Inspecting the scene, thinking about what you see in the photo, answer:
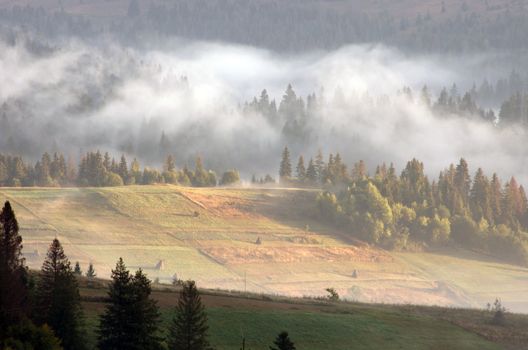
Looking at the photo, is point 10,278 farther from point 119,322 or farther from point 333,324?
point 333,324

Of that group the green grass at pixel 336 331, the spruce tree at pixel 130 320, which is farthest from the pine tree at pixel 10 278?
the green grass at pixel 336 331

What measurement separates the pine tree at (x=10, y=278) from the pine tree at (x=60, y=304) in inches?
63.5

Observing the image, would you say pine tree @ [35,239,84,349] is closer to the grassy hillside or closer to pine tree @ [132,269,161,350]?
the grassy hillside


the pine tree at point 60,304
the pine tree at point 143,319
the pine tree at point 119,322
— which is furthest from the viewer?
the pine tree at point 60,304

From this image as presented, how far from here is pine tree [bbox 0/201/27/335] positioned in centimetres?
7819

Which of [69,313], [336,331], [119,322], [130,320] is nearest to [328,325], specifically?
[336,331]

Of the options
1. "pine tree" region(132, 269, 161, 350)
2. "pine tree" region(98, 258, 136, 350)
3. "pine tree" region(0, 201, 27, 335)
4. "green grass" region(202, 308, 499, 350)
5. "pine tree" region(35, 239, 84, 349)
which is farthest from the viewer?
"green grass" region(202, 308, 499, 350)

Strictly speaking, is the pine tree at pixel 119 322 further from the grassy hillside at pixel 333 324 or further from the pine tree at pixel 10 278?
the grassy hillside at pixel 333 324

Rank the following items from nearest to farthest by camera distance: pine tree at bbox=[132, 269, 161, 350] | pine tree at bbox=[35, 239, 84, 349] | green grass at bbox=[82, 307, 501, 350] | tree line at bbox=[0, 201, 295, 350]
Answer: tree line at bbox=[0, 201, 295, 350], pine tree at bbox=[132, 269, 161, 350], pine tree at bbox=[35, 239, 84, 349], green grass at bbox=[82, 307, 501, 350]

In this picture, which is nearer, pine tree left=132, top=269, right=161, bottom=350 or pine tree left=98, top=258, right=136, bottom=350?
pine tree left=132, top=269, right=161, bottom=350

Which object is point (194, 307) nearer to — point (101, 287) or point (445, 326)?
point (101, 287)

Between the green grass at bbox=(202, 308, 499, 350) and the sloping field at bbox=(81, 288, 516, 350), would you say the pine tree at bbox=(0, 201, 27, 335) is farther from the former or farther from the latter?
the green grass at bbox=(202, 308, 499, 350)

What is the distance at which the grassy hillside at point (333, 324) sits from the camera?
101 m

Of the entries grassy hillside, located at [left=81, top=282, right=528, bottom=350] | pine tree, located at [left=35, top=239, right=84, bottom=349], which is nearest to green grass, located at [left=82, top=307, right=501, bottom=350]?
grassy hillside, located at [left=81, top=282, right=528, bottom=350]
